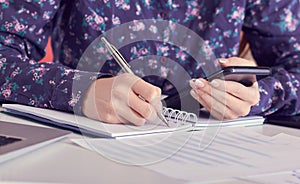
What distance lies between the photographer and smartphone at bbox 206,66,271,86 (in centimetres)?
82

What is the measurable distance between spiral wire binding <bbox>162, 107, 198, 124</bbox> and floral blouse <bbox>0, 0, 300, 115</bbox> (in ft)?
0.39

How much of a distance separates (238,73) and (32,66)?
14.5 inches

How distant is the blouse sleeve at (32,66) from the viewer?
823mm

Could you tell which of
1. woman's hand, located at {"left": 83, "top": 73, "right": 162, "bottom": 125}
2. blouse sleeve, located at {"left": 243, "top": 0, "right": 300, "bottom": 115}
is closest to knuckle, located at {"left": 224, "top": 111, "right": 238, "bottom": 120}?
woman's hand, located at {"left": 83, "top": 73, "right": 162, "bottom": 125}

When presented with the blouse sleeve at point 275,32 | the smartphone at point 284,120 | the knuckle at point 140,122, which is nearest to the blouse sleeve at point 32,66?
the knuckle at point 140,122

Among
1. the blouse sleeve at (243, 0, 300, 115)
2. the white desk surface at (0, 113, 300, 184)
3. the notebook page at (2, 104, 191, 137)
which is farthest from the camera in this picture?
the blouse sleeve at (243, 0, 300, 115)

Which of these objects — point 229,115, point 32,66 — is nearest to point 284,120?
point 229,115

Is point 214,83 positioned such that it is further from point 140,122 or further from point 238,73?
point 140,122

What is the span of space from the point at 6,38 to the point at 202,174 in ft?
1.95

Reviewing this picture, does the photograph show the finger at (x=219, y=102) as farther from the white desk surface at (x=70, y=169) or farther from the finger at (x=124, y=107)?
the white desk surface at (x=70, y=169)

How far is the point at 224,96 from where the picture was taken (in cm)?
86

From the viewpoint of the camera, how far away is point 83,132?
2.39 ft

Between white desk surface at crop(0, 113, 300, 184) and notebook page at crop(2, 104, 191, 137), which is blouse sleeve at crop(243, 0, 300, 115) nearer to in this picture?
notebook page at crop(2, 104, 191, 137)

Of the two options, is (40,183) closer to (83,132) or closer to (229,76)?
(83,132)
